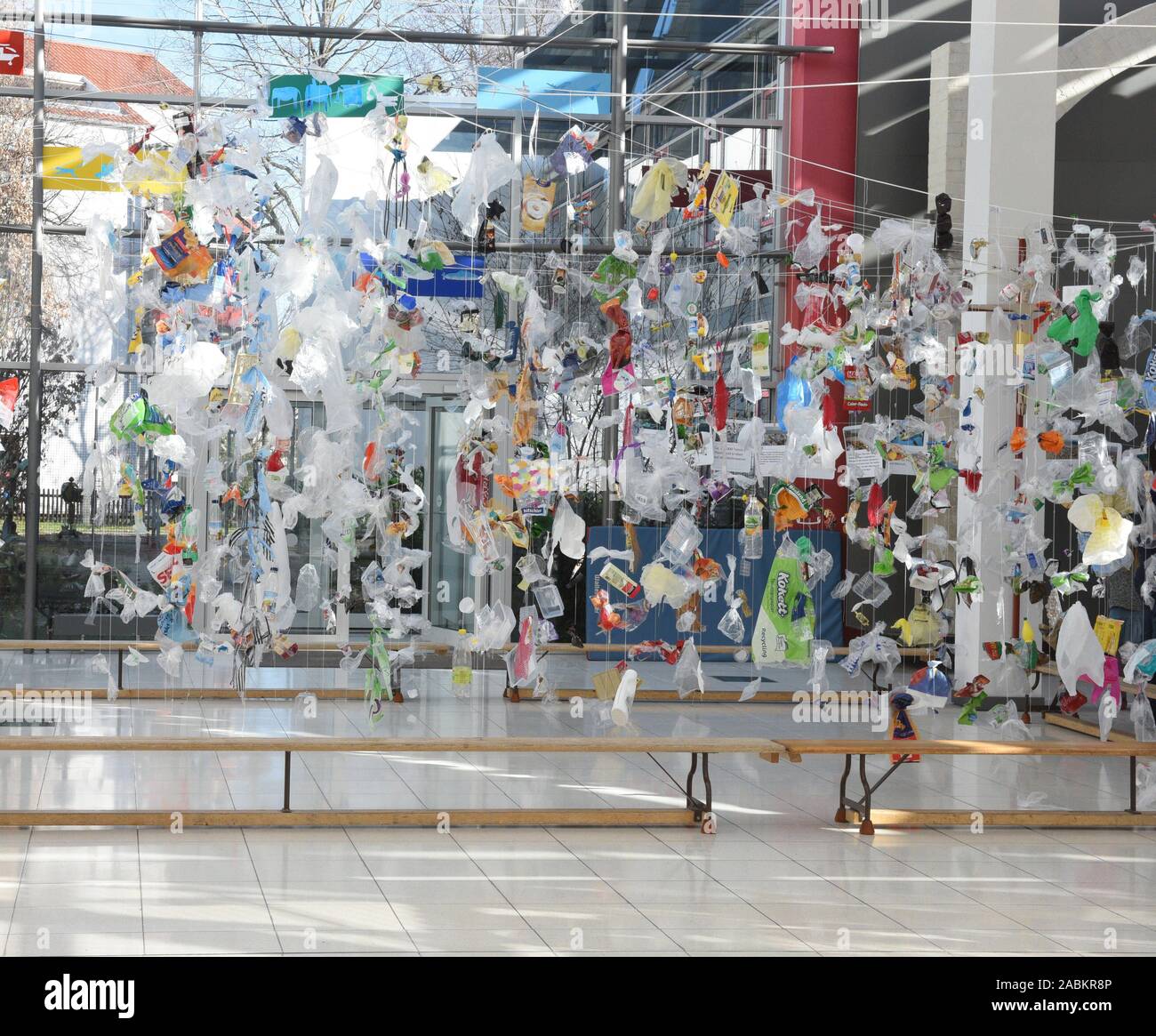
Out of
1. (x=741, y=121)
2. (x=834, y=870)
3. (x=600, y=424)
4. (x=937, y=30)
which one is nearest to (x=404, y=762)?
(x=600, y=424)

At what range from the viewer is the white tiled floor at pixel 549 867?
3973 millimetres

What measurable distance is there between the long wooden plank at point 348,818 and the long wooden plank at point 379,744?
23 centimetres

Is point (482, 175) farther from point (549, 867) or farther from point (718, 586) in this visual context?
point (718, 586)

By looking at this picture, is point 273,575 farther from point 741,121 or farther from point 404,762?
point 741,121

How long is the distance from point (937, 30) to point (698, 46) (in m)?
1.75

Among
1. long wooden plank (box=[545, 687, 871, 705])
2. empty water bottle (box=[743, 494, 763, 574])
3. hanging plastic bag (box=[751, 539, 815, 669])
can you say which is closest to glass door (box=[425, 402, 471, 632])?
long wooden plank (box=[545, 687, 871, 705])

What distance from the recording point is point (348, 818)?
5223mm

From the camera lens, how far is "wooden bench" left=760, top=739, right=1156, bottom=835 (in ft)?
17.9

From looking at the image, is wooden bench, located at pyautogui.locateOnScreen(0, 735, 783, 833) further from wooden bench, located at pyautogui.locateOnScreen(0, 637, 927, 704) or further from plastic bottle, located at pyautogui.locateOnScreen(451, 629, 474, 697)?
wooden bench, located at pyautogui.locateOnScreen(0, 637, 927, 704)

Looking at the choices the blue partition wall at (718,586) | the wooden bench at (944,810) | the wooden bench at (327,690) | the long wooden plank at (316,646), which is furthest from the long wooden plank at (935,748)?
the blue partition wall at (718,586)

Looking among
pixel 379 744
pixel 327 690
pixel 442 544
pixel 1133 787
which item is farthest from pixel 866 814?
pixel 442 544

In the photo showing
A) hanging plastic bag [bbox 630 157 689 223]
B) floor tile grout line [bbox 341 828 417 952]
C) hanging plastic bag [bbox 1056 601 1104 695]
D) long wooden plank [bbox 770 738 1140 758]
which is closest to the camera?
floor tile grout line [bbox 341 828 417 952]

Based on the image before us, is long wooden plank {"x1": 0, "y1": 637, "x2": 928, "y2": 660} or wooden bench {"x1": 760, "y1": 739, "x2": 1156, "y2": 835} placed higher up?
long wooden plank {"x1": 0, "y1": 637, "x2": 928, "y2": 660}

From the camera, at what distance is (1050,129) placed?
327 inches
